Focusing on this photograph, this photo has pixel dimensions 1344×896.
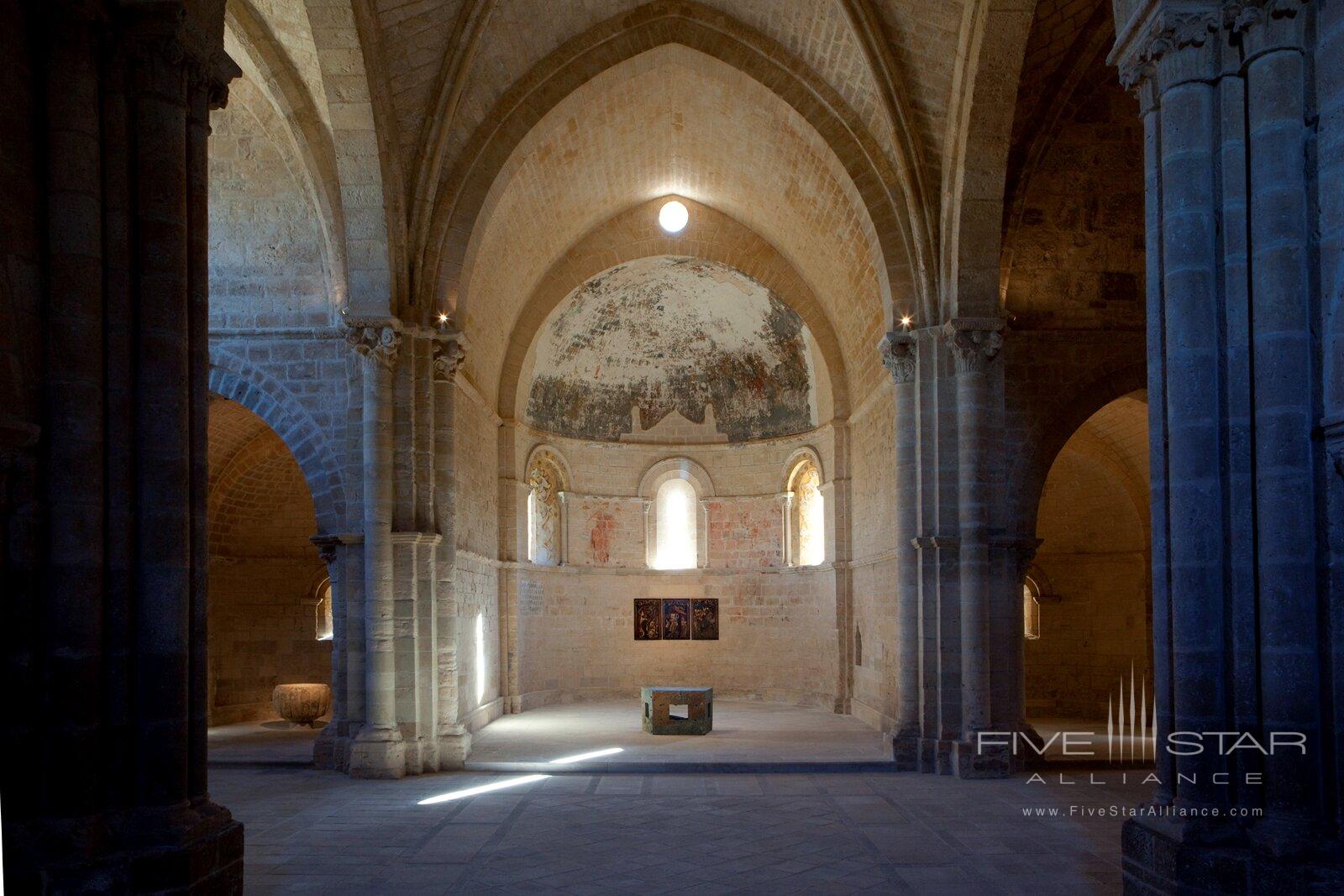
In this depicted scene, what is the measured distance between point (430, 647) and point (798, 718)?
29.0 feet

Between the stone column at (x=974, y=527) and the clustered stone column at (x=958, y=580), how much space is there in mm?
12

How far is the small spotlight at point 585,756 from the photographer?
16328 mm

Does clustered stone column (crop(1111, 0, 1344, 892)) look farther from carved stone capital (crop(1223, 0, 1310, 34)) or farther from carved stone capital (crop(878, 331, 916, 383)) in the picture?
carved stone capital (crop(878, 331, 916, 383))

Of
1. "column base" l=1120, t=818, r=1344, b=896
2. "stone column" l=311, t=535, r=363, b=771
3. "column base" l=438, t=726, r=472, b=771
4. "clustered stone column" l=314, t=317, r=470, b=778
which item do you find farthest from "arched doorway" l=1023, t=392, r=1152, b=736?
"column base" l=1120, t=818, r=1344, b=896

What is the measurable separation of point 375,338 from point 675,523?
43.4 ft

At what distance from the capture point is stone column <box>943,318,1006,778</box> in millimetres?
15258

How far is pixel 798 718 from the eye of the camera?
22047mm

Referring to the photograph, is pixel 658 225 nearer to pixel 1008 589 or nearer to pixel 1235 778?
pixel 1008 589

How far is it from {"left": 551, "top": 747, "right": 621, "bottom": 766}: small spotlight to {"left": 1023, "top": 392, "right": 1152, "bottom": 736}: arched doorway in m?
8.97

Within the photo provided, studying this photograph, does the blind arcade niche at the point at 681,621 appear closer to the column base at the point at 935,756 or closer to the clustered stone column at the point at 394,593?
the clustered stone column at the point at 394,593

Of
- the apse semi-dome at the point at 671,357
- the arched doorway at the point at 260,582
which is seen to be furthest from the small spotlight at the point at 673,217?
the arched doorway at the point at 260,582

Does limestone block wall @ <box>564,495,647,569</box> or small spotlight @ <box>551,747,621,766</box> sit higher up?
limestone block wall @ <box>564,495,647,569</box>

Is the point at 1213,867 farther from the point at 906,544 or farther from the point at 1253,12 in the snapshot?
the point at 906,544

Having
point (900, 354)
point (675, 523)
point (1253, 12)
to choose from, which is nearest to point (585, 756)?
point (900, 354)
